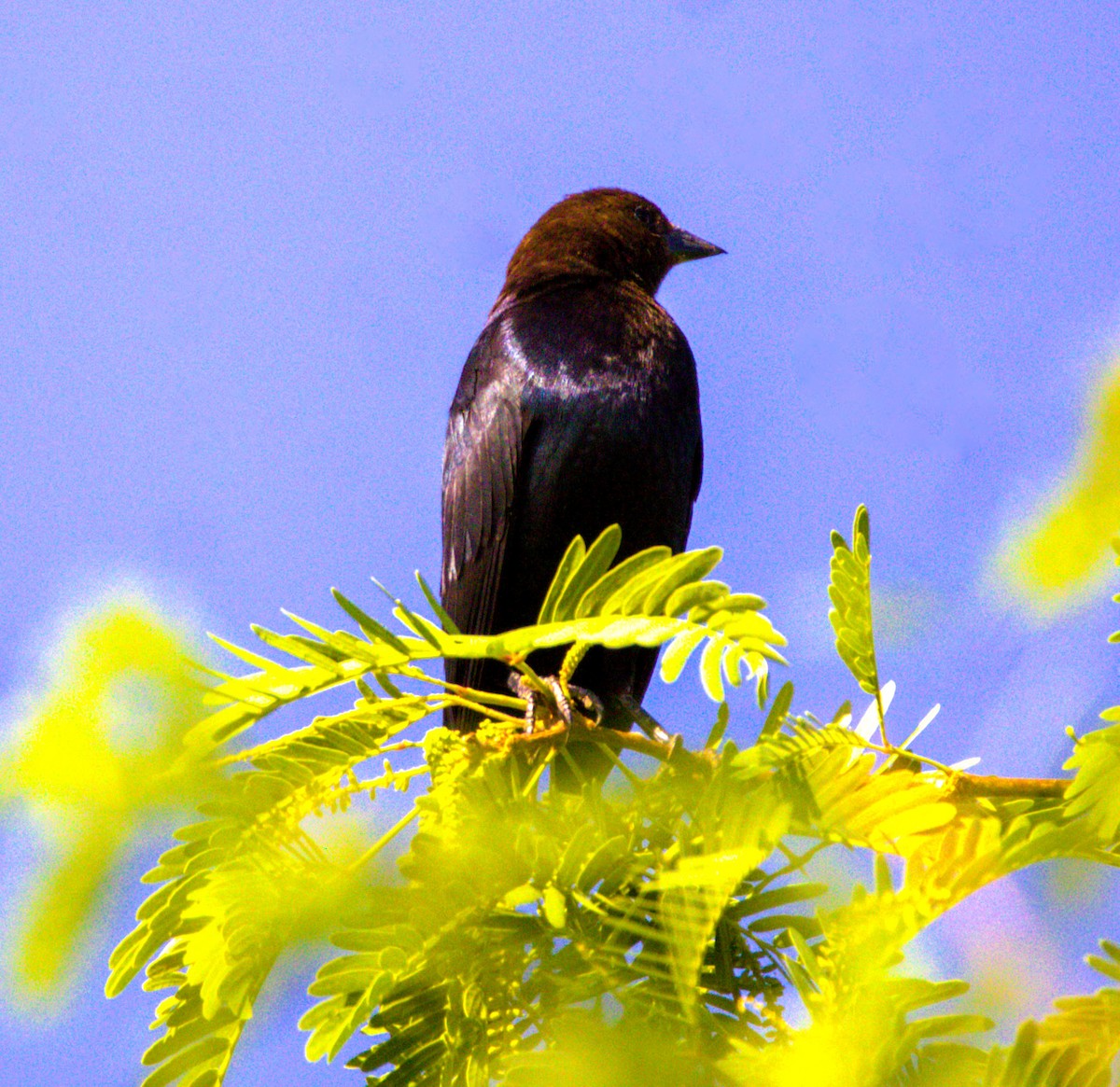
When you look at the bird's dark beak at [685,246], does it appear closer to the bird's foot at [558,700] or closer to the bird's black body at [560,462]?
the bird's black body at [560,462]

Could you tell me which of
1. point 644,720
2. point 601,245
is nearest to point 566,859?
point 644,720

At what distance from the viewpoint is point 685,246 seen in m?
6.05

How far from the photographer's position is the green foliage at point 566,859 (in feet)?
4.26

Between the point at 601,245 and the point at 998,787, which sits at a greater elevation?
the point at 601,245

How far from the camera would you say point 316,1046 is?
159 centimetres

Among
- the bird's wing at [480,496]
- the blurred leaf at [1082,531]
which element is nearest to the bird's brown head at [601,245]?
the bird's wing at [480,496]

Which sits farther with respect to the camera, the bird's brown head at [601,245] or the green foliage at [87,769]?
the bird's brown head at [601,245]

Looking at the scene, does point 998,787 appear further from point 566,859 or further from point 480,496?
point 480,496

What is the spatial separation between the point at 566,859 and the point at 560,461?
2.66 m

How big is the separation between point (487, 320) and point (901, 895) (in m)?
4.30

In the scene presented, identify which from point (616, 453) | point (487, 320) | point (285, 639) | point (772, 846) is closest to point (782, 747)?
point (772, 846)

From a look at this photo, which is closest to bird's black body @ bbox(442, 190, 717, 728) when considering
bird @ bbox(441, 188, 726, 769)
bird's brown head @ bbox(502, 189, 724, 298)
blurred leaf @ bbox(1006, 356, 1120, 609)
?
bird @ bbox(441, 188, 726, 769)

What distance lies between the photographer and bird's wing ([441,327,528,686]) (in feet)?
13.6

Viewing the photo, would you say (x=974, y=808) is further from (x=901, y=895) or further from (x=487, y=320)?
(x=487, y=320)
